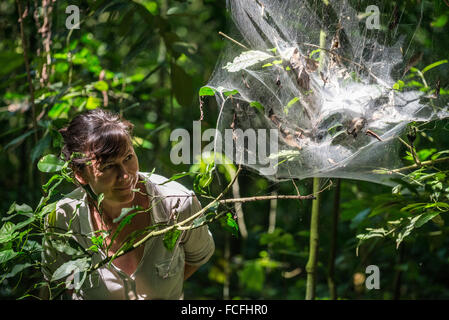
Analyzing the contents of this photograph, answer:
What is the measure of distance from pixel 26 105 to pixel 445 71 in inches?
80.2

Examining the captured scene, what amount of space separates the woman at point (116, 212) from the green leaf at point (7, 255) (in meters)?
0.18

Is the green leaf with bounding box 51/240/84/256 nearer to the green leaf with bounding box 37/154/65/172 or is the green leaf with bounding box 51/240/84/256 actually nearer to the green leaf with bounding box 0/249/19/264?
the green leaf with bounding box 0/249/19/264

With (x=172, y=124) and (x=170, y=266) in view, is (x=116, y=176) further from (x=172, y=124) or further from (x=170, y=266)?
(x=172, y=124)

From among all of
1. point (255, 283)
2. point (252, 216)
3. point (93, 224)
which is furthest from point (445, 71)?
point (252, 216)

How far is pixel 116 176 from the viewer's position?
143 cm

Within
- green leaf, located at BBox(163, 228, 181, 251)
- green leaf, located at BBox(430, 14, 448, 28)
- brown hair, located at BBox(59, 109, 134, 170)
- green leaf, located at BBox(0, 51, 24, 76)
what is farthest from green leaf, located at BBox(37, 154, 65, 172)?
green leaf, located at BBox(430, 14, 448, 28)

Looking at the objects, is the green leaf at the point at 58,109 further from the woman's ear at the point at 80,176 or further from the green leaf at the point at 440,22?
the green leaf at the point at 440,22

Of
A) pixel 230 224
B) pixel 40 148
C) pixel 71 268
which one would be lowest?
pixel 71 268

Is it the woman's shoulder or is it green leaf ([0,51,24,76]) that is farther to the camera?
green leaf ([0,51,24,76])

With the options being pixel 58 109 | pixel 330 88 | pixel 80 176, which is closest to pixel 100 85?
pixel 58 109

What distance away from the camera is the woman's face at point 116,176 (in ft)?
4.66

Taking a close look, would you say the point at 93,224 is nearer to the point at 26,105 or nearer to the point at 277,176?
the point at 277,176

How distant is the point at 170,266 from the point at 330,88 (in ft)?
2.72

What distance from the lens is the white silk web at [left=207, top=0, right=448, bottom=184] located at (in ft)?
4.38
